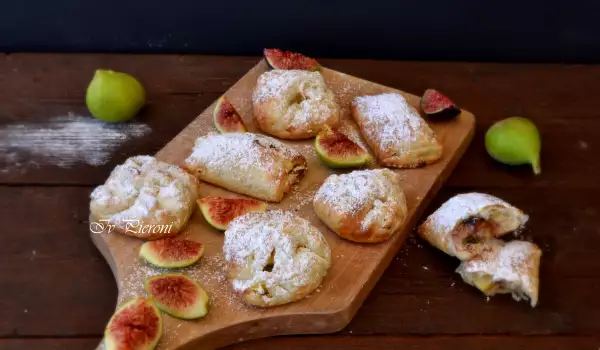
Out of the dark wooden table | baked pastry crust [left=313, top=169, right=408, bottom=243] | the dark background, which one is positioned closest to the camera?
the dark wooden table

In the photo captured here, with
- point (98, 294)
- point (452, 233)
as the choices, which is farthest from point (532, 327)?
point (98, 294)

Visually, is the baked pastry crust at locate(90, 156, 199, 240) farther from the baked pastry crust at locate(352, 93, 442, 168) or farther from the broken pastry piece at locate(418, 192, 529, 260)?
the broken pastry piece at locate(418, 192, 529, 260)

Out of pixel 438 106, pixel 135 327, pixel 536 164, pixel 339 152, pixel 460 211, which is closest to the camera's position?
pixel 135 327

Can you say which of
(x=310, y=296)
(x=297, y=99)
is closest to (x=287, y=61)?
(x=297, y=99)

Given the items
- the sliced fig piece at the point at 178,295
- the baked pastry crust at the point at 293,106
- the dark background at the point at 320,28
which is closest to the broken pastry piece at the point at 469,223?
the baked pastry crust at the point at 293,106

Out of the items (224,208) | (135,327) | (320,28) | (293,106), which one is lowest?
(135,327)

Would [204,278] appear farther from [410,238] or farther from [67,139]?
[67,139]

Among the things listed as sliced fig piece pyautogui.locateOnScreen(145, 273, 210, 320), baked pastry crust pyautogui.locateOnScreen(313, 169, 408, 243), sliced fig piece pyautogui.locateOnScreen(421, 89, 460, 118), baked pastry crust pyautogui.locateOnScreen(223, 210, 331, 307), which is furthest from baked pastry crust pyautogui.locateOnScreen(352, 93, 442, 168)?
sliced fig piece pyautogui.locateOnScreen(145, 273, 210, 320)

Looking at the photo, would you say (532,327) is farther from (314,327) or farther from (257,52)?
(257,52)
